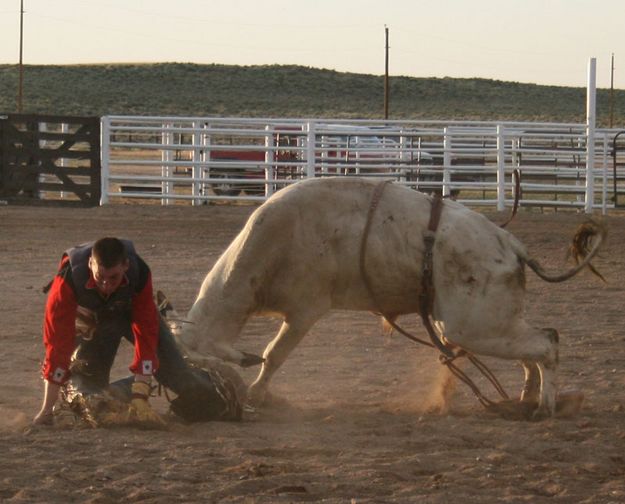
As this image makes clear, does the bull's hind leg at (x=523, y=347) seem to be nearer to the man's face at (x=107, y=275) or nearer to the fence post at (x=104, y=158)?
the man's face at (x=107, y=275)

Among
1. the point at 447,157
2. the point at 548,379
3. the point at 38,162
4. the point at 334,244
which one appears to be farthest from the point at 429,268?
the point at 38,162

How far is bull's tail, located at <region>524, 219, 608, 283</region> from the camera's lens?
25.1 ft

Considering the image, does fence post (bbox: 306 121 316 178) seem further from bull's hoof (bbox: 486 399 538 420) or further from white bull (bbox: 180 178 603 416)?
bull's hoof (bbox: 486 399 538 420)

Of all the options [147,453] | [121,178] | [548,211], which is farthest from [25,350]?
[548,211]

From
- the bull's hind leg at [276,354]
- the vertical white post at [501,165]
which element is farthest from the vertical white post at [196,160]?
the bull's hind leg at [276,354]

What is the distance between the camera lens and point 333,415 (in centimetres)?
728

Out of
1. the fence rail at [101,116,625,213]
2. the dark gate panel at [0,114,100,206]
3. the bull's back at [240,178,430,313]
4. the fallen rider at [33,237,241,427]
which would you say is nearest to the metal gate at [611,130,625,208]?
the fence rail at [101,116,625,213]

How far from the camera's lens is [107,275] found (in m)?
6.36

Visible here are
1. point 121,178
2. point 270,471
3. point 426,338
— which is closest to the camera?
point 270,471

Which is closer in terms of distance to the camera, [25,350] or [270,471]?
[270,471]

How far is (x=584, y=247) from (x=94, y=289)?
2.90 m

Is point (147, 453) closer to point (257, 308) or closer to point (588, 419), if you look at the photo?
point (257, 308)

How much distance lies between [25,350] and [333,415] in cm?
284

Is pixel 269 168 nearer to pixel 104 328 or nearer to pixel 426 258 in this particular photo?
pixel 426 258
